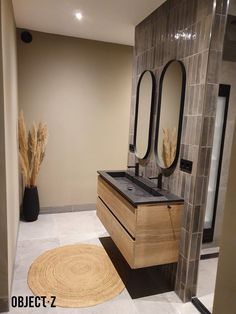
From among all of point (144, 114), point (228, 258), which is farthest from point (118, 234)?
point (228, 258)

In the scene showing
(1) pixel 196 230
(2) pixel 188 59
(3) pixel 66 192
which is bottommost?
(3) pixel 66 192

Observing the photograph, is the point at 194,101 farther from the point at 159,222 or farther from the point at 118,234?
the point at 118,234

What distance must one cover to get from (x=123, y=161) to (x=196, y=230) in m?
2.34

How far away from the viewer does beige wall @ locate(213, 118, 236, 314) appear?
33.1 inches

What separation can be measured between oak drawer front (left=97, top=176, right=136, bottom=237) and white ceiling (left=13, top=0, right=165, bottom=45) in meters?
1.84

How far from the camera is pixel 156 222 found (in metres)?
2.07

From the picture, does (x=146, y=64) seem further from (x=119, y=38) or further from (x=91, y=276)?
(x=91, y=276)

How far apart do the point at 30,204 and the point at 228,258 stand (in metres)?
3.18

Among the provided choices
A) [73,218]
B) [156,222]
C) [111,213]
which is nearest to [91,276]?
[111,213]

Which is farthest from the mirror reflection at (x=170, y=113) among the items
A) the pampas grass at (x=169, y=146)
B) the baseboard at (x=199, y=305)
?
the baseboard at (x=199, y=305)

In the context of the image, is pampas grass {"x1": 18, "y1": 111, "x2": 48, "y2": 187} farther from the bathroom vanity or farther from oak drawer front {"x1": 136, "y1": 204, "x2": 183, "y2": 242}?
oak drawer front {"x1": 136, "y1": 204, "x2": 183, "y2": 242}

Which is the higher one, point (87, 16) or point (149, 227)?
point (87, 16)

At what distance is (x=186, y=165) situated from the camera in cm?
208

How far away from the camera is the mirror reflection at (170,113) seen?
220cm
